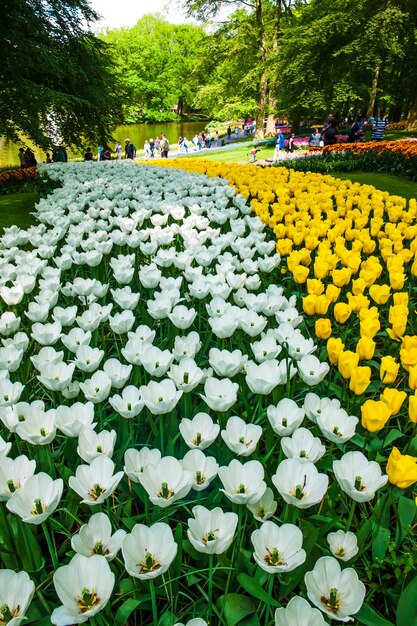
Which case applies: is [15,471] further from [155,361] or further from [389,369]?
[389,369]

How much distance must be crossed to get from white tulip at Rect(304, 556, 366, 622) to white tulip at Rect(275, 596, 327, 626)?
0.05m

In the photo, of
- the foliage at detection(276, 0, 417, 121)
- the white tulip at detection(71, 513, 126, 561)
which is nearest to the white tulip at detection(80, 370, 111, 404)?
the white tulip at detection(71, 513, 126, 561)

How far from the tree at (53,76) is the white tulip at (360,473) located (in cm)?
1091

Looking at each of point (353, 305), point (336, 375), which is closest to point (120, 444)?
point (336, 375)

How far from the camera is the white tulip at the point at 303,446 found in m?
1.49

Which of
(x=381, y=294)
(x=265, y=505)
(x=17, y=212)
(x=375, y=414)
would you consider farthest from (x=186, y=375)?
(x=17, y=212)

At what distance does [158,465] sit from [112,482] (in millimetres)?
138

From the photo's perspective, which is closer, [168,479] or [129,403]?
[168,479]

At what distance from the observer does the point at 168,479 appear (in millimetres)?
1378

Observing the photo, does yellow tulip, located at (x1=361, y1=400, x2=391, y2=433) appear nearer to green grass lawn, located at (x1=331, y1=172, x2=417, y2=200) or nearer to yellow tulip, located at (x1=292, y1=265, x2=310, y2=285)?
yellow tulip, located at (x1=292, y1=265, x2=310, y2=285)

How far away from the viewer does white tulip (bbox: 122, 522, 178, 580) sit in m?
1.16

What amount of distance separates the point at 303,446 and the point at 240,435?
21cm

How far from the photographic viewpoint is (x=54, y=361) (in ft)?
6.72

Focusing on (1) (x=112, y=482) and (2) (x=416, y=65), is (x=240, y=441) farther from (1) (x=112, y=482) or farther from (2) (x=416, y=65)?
(2) (x=416, y=65)
